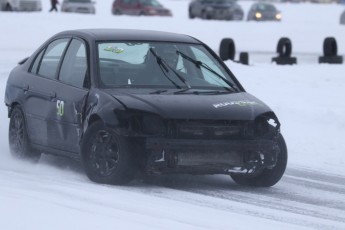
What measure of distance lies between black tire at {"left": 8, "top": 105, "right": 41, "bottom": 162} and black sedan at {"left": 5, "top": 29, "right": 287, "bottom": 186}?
0.03 ft

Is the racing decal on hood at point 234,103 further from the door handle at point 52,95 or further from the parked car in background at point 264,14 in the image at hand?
the parked car in background at point 264,14

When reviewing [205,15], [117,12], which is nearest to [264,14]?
[205,15]

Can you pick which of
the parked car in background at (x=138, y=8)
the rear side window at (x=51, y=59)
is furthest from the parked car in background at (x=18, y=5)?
the rear side window at (x=51, y=59)

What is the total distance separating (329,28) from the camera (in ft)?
153

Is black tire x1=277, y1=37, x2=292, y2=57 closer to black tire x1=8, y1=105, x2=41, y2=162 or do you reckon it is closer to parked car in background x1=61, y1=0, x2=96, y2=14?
black tire x1=8, y1=105, x2=41, y2=162

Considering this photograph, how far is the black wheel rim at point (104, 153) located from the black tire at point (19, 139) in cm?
161

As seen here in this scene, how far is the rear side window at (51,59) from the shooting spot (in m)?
10.9

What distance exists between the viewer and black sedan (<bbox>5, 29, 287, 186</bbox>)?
929 cm

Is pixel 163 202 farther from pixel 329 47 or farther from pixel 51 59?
pixel 329 47

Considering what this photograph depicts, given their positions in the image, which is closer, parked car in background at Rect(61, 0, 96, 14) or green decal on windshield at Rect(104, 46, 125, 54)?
green decal on windshield at Rect(104, 46, 125, 54)

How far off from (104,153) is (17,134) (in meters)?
2.06

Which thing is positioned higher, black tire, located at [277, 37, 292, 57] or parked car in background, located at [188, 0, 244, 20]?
black tire, located at [277, 37, 292, 57]

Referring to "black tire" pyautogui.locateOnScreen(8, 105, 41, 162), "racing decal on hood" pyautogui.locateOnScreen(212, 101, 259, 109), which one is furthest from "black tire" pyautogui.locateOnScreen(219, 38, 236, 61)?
"racing decal on hood" pyautogui.locateOnScreen(212, 101, 259, 109)

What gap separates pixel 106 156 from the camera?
9.52 meters
